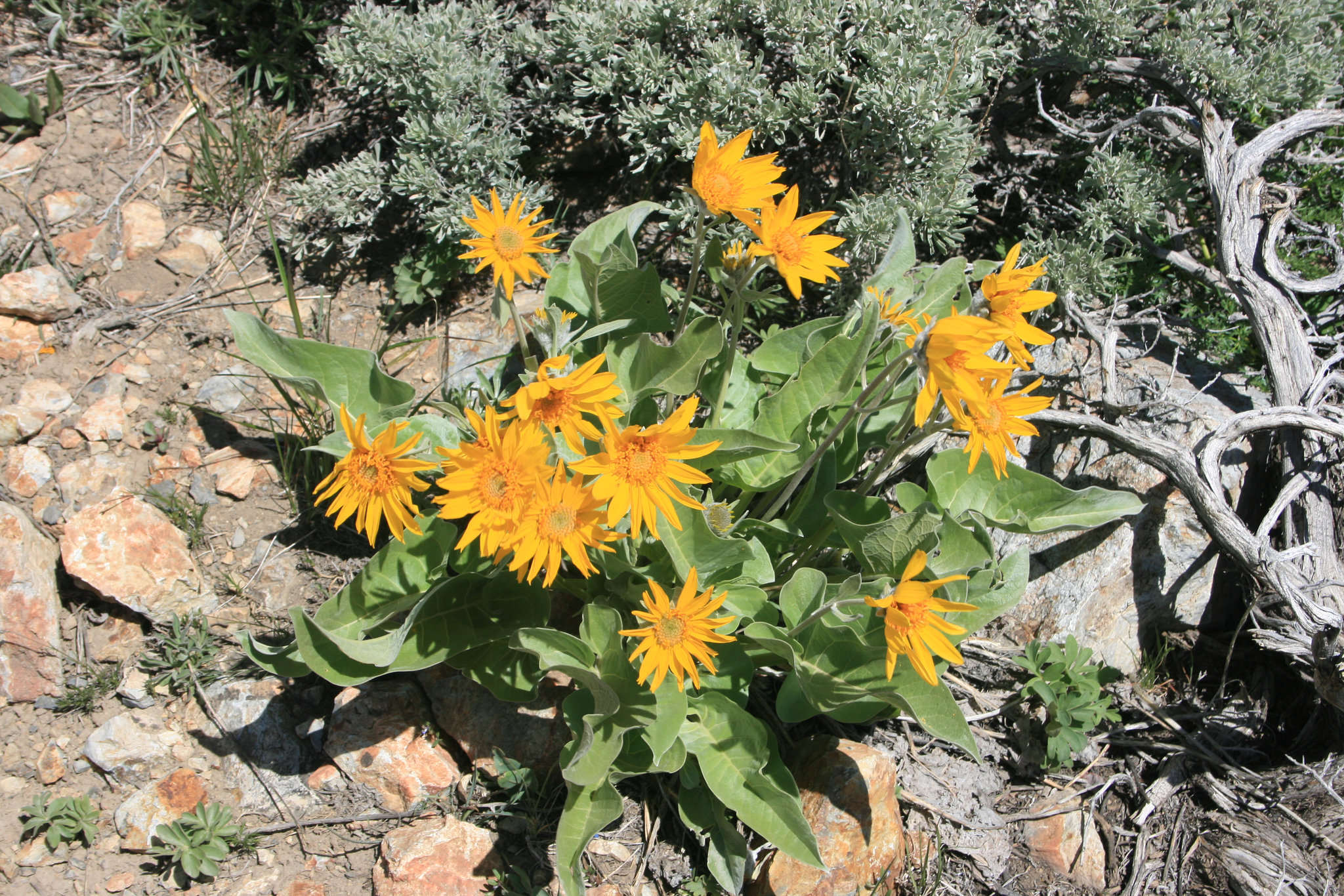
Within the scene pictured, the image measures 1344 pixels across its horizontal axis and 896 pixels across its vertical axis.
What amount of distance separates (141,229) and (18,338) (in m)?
0.75

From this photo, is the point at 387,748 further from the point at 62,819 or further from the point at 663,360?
the point at 663,360

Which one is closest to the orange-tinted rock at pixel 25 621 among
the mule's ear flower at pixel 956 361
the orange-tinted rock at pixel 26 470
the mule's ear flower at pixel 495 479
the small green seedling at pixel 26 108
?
the orange-tinted rock at pixel 26 470

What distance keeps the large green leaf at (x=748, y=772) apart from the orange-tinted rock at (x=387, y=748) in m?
0.91

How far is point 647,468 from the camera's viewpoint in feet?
7.23

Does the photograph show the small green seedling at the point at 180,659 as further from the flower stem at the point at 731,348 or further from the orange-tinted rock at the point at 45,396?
→ the flower stem at the point at 731,348

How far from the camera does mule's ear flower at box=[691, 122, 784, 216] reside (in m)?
2.42

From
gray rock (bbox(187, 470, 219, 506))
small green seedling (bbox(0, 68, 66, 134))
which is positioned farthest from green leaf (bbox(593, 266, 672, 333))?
small green seedling (bbox(0, 68, 66, 134))

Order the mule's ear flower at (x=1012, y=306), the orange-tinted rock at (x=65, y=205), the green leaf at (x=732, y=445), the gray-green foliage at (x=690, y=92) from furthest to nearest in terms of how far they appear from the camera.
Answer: the orange-tinted rock at (x=65, y=205) < the gray-green foliage at (x=690, y=92) < the green leaf at (x=732, y=445) < the mule's ear flower at (x=1012, y=306)

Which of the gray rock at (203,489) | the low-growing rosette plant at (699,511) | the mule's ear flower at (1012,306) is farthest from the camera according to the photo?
the gray rock at (203,489)

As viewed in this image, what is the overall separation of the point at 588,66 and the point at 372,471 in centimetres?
258

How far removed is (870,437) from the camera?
3.17m

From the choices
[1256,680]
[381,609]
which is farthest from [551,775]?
[1256,680]

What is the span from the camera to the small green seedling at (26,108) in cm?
412

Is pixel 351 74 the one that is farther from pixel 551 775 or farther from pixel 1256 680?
pixel 1256 680
